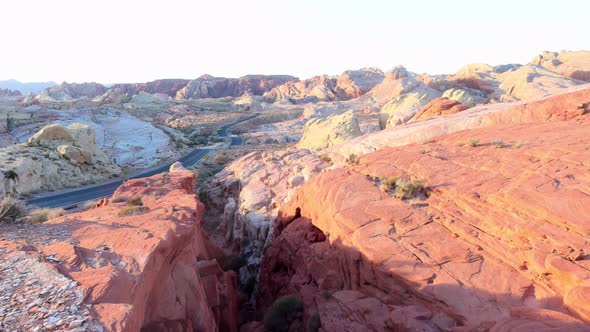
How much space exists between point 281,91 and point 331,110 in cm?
5625

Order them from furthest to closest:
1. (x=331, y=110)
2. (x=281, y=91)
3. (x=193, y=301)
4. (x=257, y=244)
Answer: (x=281, y=91) → (x=331, y=110) → (x=257, y=244) → (x=193, y=301)

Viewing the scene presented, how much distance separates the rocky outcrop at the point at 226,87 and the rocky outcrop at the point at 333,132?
430ft

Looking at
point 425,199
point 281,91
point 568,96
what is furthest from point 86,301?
point 281,91

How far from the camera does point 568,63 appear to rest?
64.6m

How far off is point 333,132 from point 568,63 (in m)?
59.5

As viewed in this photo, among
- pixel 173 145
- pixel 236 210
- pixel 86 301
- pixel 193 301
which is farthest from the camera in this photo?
pixel 173 145

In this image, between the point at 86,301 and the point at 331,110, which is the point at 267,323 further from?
the point at 331,110

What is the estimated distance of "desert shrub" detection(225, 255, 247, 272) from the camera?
1654cm

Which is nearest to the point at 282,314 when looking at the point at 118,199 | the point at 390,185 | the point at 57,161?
the point at 390,185

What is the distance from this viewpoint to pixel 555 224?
26.2ft

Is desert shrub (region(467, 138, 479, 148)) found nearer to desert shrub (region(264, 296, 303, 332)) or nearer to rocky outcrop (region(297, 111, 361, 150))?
desert shrub (region(264, 296, 303, 332))

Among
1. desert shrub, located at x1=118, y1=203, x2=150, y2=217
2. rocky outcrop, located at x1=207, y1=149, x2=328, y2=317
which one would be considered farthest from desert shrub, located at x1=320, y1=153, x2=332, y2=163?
desert shrub, located at x1=118, y1=203, x2=150, y2=217

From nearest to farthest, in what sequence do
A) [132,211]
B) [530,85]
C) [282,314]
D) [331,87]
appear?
[282,314]
[132,211]
[530,85]
[331,87]

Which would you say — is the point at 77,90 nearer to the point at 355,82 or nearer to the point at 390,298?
the point at 355,82
